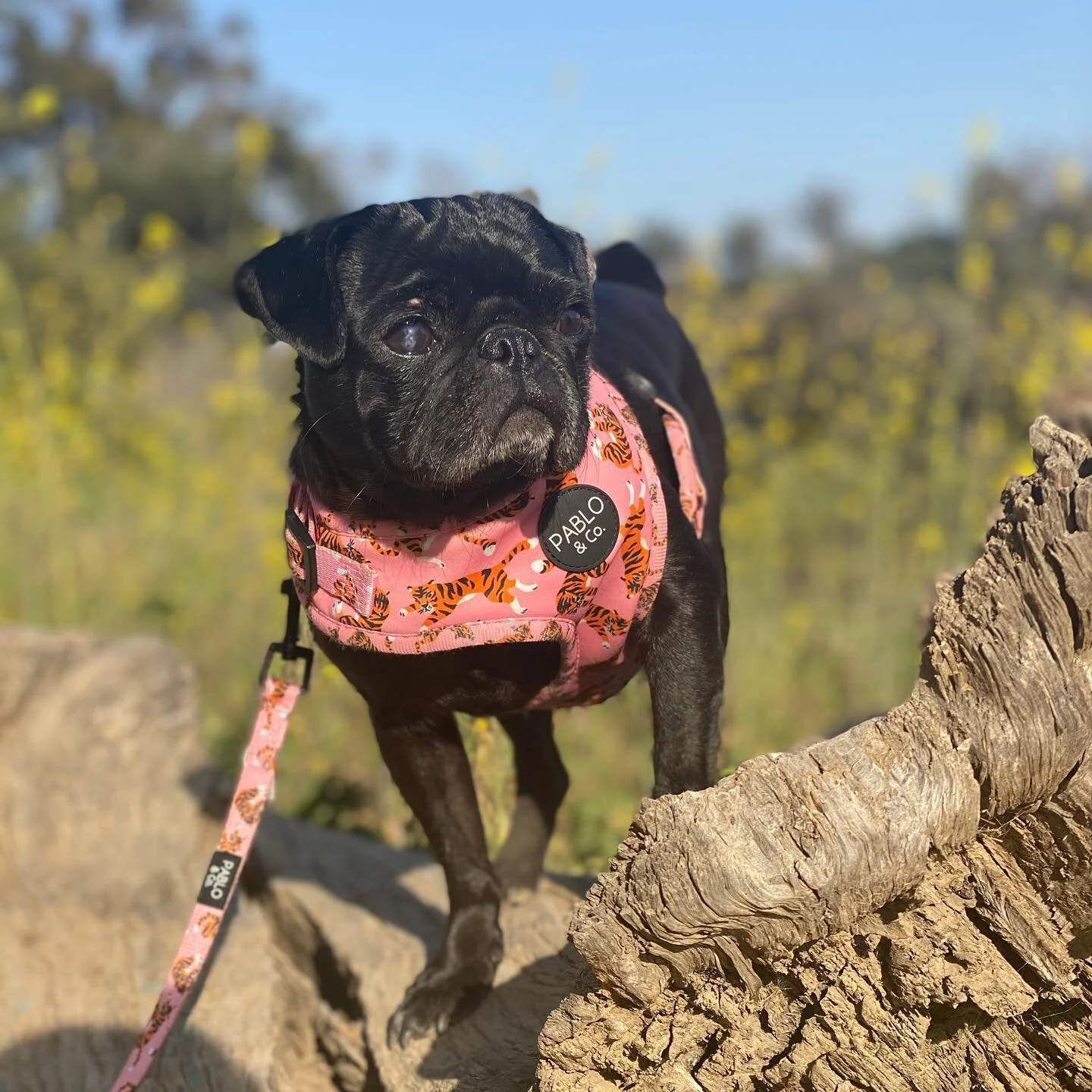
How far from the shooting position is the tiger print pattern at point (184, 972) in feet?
8.72

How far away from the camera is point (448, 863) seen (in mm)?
2971

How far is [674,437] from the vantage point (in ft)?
9.50

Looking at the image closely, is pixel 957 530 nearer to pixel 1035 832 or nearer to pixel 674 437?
pixel 674 437

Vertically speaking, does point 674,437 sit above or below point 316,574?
above

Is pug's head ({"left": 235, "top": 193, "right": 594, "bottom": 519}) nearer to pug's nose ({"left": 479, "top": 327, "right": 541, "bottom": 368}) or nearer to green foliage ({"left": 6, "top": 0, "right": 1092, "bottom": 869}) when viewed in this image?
pug's nose ({"left": 479, "top": 327, "right": 541, "bottom": 368})

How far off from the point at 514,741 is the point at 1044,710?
6.34 ft

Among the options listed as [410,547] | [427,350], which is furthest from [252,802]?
[427,350]

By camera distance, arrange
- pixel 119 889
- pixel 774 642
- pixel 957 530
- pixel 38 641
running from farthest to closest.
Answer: pixel 957 530
pixel 774 642
pixel 38 641
pixel 119 889

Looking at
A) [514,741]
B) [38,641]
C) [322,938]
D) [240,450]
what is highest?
[514,741]

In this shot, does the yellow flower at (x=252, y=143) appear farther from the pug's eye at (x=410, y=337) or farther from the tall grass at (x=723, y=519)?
the pug's eye at (x=410, y=337)

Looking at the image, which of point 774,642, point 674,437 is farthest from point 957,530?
point 674,437

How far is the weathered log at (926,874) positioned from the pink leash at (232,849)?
110 centimetres

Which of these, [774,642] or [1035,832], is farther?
[774,642]

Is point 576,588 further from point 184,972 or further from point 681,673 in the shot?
point 184,972
